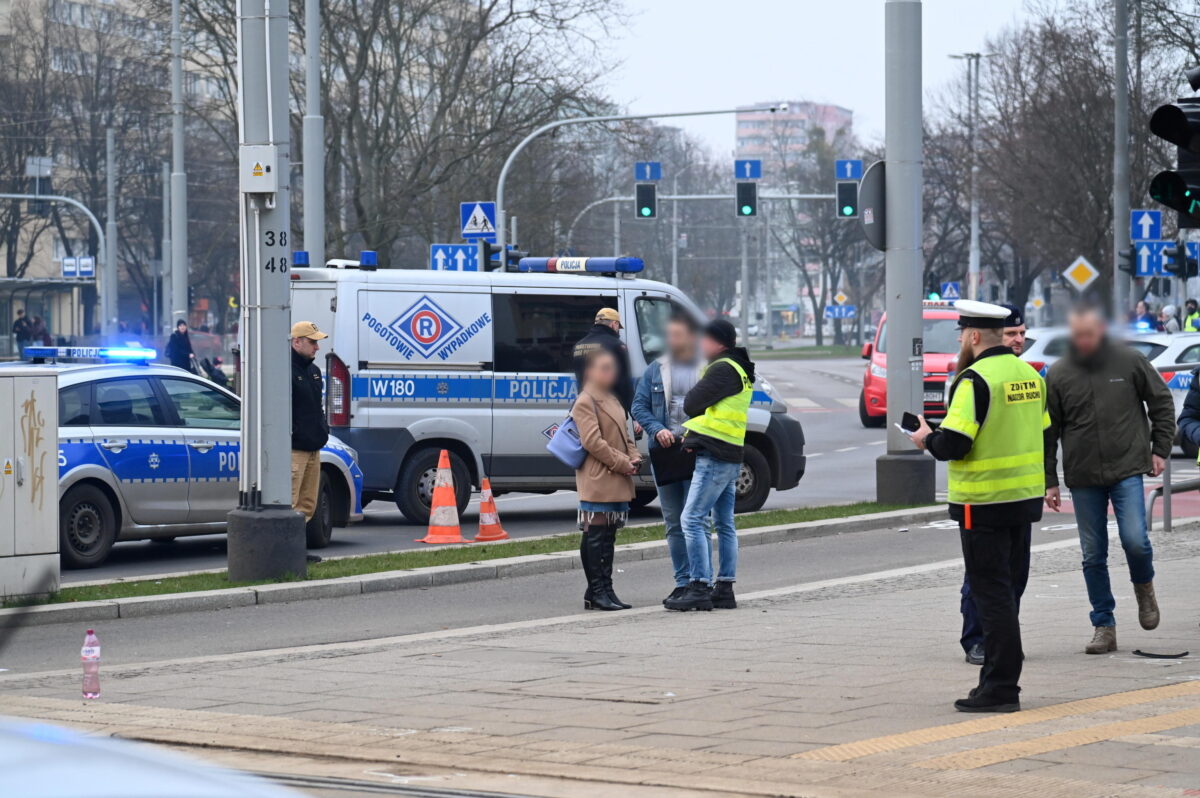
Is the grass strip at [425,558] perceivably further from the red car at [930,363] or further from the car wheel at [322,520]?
the red car at [930,363]

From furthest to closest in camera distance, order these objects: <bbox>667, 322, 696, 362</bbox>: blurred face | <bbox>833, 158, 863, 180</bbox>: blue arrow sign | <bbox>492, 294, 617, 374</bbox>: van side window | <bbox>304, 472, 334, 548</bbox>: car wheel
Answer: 1. <bbox>833, 158, 863, 180</bbox>: blue arrow sign
2. <bbox>492, 294, 617, 374</bbox>: van side window
3. <bbox>304, 472, 334, 548</bbox>: car wheel
4. <bbox>667, 322, 696, 362</bbox>: blurred face

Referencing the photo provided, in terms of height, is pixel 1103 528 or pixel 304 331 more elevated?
pixel 304 331

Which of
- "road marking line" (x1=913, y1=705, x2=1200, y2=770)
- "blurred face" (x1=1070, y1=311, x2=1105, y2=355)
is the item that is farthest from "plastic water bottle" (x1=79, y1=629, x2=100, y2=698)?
"blurred face" (x1=1070, y1=311, x2=1105, y2=355)

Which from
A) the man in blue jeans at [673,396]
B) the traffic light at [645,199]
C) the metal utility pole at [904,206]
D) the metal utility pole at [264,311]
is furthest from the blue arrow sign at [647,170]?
the man in blue jeans at [673,396]

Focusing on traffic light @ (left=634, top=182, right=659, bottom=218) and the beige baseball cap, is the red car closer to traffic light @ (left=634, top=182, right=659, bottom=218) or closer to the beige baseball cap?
traffic light @ (left=634, top=182, right=659, bottom=218)

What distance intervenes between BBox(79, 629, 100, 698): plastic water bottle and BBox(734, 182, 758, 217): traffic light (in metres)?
31.4

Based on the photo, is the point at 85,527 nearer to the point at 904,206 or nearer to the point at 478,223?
the point at 904,206

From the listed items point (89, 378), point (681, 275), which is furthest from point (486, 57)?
point (681, 275)

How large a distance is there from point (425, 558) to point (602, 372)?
2778mm

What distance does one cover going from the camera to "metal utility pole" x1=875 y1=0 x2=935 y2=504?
16.4 meters

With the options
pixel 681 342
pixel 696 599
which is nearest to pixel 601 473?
pixel 696 599

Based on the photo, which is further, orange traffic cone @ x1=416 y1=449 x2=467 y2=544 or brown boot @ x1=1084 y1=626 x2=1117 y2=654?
orange traffic cone @ x1=416 y1=449 x2=467 y2=544

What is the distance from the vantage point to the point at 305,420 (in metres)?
13.3

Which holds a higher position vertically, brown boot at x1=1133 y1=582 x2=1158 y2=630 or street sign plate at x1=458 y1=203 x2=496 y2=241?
street sign plate at x1=458 y1=203 x2=496 y2=241
